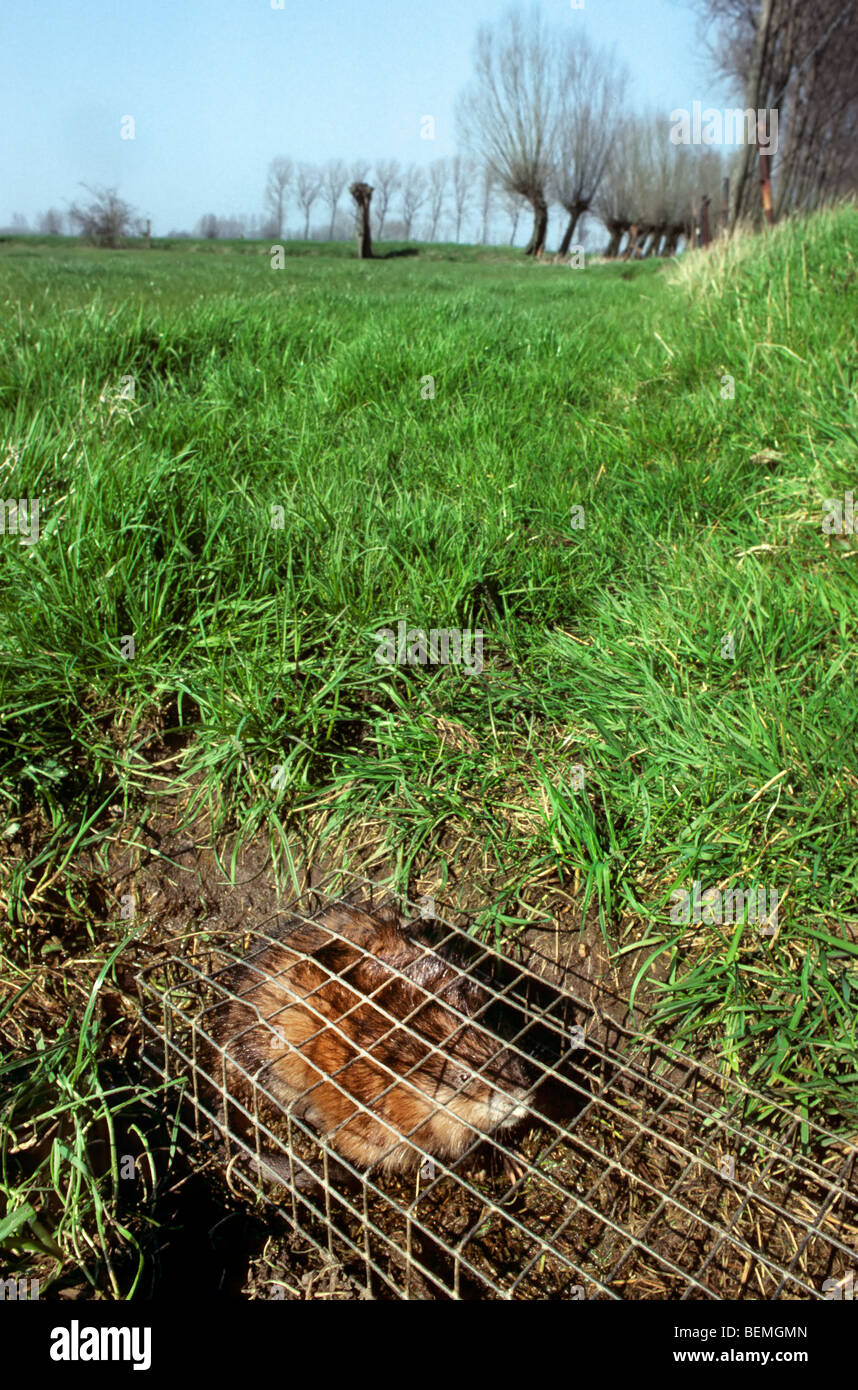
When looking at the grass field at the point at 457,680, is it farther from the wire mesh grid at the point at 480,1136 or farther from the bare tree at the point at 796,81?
the bare tree at the point at 796,81

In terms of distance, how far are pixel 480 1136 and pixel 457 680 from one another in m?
1.44

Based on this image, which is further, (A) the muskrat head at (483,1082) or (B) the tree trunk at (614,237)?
(B) the tree trunk at (614,237)

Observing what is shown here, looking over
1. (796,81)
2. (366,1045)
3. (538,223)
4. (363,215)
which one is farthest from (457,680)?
(538,223)

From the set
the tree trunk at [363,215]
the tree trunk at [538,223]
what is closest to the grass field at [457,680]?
the tree trunk at [363,215]

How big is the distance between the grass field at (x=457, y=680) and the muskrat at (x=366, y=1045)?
287 millimetres

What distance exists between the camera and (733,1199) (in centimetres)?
198

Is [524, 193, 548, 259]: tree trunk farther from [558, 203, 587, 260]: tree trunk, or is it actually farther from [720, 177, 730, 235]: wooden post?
[720, 177, 730, 235]: wooden post

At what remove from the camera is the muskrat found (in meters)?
1.98

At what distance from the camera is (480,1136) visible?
178cm

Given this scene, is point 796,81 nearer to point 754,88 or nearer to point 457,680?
point 754,88

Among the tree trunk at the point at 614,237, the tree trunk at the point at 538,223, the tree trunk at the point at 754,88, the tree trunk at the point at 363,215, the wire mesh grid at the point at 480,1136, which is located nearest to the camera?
the wire mesh grid at the point at 480,1136

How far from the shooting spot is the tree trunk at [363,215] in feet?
85.9
